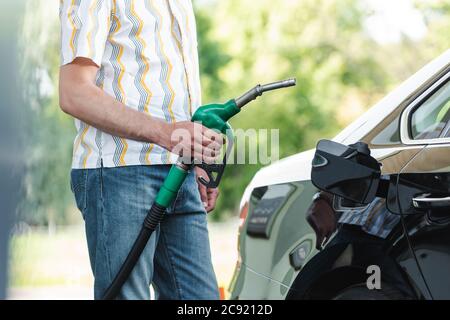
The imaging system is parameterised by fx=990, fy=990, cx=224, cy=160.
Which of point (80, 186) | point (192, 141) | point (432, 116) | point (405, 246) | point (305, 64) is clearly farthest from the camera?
point (305, 64)

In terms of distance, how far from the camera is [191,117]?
2551mm

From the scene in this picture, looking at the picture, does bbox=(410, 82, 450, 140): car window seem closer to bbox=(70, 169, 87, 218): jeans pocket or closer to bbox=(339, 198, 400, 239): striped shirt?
bbox=(339, 198, 400, 239): striped shirt

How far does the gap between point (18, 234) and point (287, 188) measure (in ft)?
7.17

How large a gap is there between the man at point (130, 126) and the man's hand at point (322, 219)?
1.44 feet

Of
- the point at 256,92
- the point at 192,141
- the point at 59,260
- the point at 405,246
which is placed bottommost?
the point at 59,260

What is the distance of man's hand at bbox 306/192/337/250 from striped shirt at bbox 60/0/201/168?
568 millimetres

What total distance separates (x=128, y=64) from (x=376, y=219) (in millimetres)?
805

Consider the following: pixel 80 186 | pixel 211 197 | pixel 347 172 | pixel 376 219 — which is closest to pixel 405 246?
pixel 376 219

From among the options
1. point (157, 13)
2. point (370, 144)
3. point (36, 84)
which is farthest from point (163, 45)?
point (36, 84)

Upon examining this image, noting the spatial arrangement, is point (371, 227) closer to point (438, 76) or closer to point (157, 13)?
point (438, 76)

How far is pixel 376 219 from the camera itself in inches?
107

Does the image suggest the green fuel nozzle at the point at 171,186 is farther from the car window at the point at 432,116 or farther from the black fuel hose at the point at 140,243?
the car window at the point at 432,116

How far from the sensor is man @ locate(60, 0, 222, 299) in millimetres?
2449

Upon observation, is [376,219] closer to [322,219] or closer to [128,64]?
[322,219]
